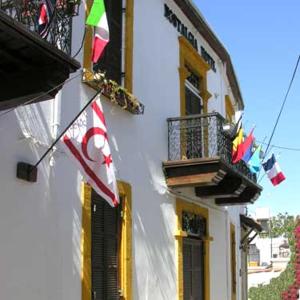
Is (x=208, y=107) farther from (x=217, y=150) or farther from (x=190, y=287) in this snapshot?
(x=190, y=287)

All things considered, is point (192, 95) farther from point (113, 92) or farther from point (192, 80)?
point (113, 92)

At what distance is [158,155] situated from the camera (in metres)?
11.8

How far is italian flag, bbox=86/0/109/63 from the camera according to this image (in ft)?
22.7

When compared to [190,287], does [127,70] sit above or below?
above

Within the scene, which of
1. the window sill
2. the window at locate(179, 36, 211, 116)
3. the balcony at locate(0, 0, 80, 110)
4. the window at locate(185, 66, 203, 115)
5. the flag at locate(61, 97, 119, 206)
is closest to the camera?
the balcony at locate(0, 0, 80, 110)

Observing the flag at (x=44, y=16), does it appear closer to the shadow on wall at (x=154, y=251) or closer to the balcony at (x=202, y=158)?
the shadow on wall at (x=154, y=251)

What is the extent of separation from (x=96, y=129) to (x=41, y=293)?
198cm

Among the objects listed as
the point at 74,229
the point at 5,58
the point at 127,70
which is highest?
the point at 127,70

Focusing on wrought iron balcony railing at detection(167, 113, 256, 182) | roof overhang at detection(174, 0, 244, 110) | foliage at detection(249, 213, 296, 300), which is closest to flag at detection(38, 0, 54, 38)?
wrought iron balcony railing at detection(167, 113, 256, 182)

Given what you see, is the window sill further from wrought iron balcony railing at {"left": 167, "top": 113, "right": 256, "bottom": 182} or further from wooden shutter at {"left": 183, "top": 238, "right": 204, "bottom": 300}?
wooden shutter at {"left": 183, "top": 238, "right": 204, "bottom": 300}

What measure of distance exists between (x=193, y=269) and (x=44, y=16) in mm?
7998

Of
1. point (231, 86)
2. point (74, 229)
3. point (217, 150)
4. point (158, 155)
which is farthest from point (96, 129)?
point (231, 86)

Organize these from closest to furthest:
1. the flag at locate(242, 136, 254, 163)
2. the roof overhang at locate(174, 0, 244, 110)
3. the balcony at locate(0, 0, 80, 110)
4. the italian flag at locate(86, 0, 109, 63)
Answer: the balcony at locate(0, 0, 80, 110), the italian flag at locate(86, 0, 109, 63), the flag at locate(242, 136, 254, 163), the roof overhang at locate(174, 0, 244, 110)

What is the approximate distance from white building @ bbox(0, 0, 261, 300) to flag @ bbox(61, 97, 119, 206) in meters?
0.60
